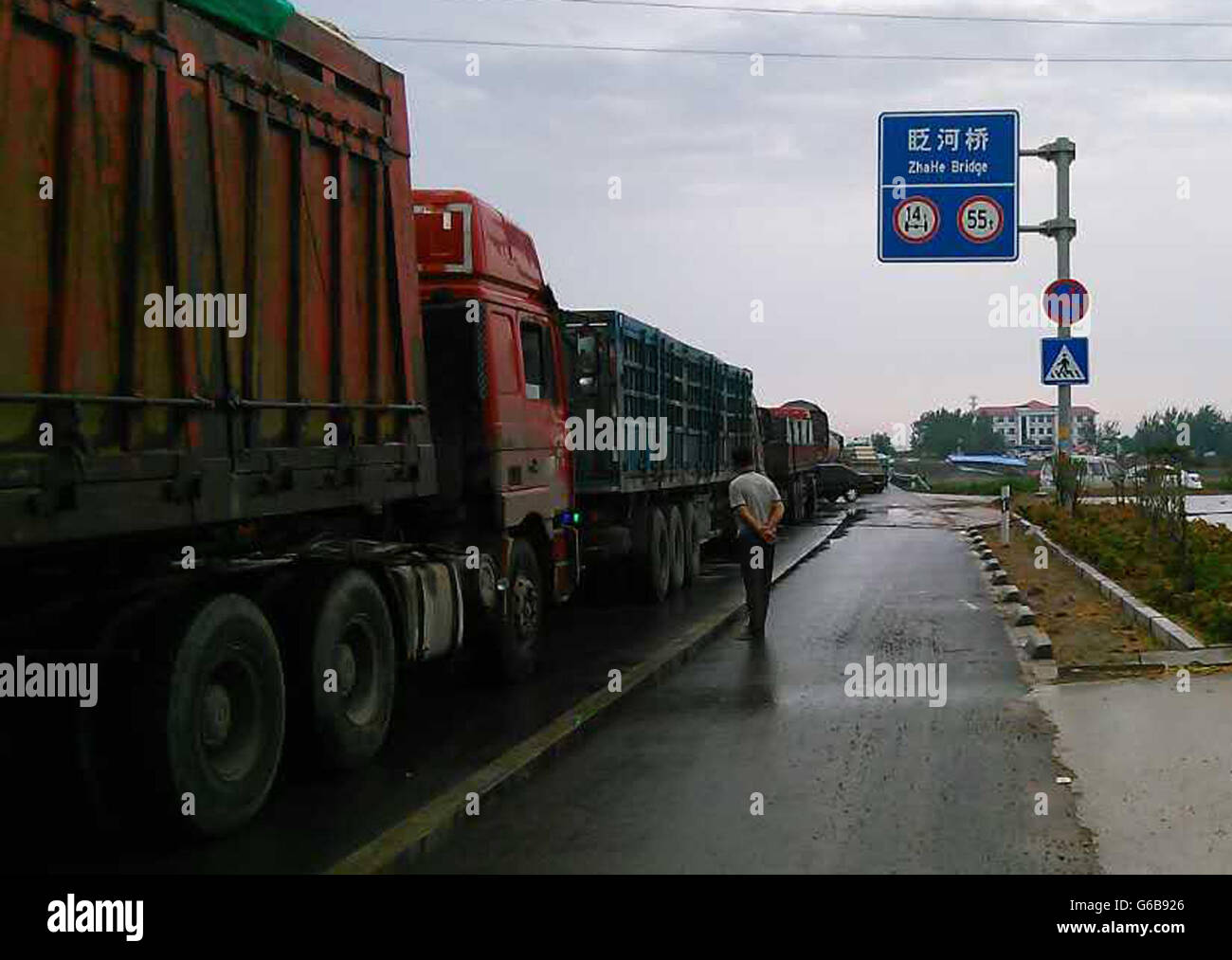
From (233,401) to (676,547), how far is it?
10.6 meters

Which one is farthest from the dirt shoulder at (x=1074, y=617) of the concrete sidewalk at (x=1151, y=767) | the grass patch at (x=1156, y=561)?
the concrete sidewalk at (x=1151, y=767)

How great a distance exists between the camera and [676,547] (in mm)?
16328

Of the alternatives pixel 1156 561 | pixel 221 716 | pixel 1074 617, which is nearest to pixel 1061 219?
pixel 1156 561

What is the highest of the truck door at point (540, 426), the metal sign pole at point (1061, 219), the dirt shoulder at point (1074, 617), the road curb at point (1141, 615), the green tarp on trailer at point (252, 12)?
the metal sign pole at point (1061, 219)

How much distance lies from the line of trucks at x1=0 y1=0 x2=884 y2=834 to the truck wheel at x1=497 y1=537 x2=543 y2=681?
37 mm

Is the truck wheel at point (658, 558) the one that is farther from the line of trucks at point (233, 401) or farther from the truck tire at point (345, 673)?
the truck tire at point (345, 673)

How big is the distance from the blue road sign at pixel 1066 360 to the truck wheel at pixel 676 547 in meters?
7.14

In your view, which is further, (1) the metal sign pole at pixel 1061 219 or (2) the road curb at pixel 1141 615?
(1) the metal sign pole at pixel 1061 219

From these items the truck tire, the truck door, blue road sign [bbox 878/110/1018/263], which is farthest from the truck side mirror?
blue road sign [bbox 878/110/1018/263]

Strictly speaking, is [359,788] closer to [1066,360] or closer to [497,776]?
[497,776]

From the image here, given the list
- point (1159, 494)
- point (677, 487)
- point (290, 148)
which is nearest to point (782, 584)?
point (677, 487)

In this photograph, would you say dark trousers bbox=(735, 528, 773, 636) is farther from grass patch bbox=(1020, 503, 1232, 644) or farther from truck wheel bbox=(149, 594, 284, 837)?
truck wheel bbox=(149, 594, 284, 837)

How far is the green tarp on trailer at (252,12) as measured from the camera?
5.98 m

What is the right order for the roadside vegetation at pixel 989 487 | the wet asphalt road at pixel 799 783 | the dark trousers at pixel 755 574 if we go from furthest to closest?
the roadside vegetation at pixel 989 487 < the dark trousers at pixel 755 574 < the wet asphalt road at pixel 799 783
